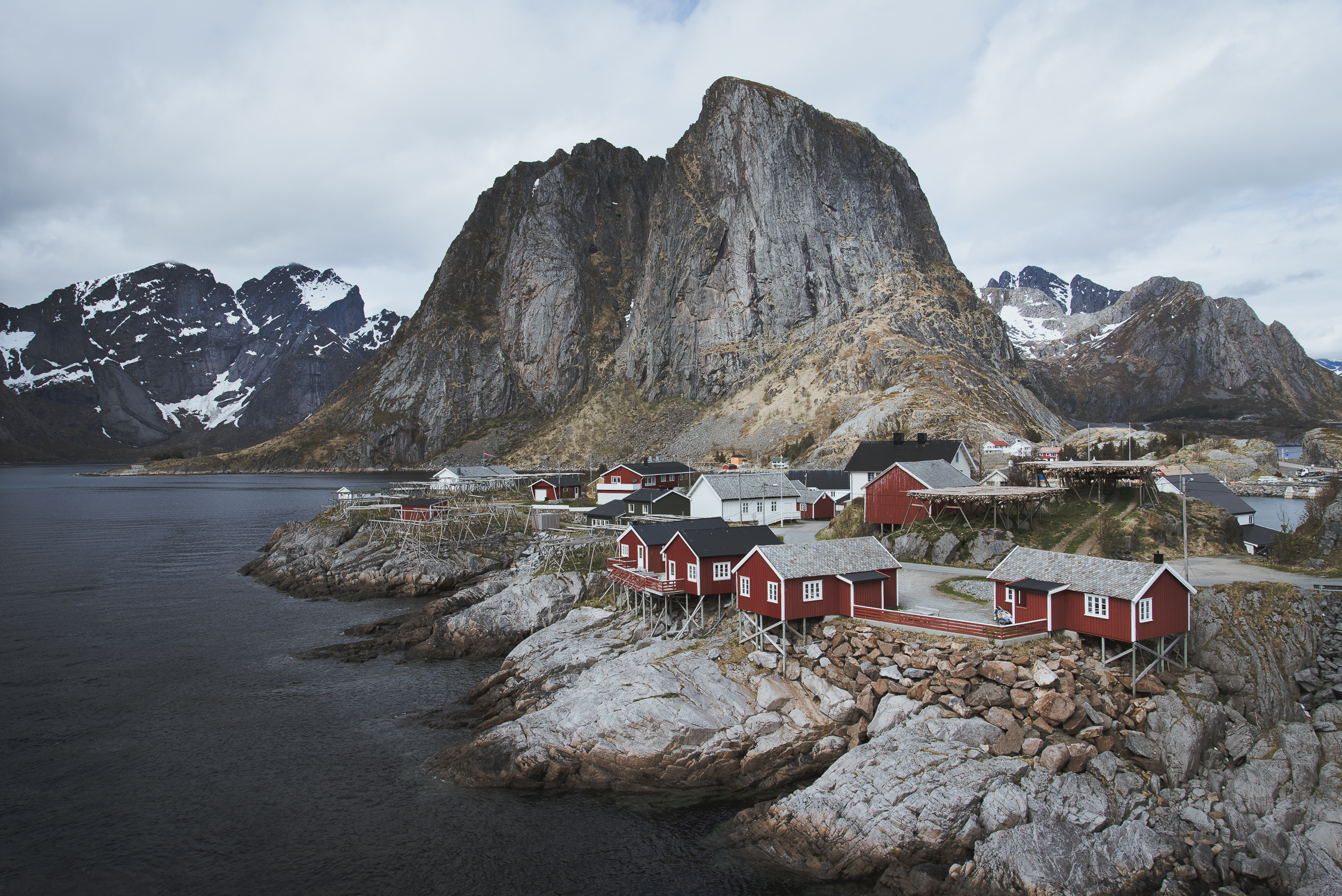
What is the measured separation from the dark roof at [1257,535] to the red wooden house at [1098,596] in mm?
24107

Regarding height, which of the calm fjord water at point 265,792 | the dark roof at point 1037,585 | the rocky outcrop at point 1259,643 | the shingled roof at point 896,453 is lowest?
the calm fjord water at point 265,792

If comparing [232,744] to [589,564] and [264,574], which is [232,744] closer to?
[589,564]

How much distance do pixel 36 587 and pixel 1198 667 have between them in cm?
8151

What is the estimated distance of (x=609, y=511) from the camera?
63.0 metres

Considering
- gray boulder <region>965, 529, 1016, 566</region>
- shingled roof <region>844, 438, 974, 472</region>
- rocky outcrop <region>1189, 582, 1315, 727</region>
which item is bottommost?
rocky outcrop <region>1189, 582, 1315, 727</region>

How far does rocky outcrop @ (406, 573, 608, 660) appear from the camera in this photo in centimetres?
4212

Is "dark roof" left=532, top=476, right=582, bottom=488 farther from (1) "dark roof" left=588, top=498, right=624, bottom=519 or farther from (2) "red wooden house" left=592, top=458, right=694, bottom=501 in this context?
(1) "dark roof" left=588, top=498, right=624, bottom=519

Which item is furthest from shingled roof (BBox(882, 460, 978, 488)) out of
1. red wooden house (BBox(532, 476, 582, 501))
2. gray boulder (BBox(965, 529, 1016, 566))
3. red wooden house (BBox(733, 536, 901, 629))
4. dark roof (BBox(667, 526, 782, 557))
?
red wooden house (BBox(532, 476, 582, 501))

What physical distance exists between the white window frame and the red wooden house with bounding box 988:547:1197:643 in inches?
0.8

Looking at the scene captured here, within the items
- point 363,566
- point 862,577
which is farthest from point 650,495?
point 862,577

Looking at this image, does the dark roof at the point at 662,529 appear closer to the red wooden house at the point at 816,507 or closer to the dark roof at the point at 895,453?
the dark roof at the point at 895,453

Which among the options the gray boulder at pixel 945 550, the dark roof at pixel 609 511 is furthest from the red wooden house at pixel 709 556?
the dark roof at pixel 609 511

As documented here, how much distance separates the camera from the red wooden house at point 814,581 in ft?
97.9

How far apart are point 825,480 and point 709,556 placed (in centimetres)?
3731
